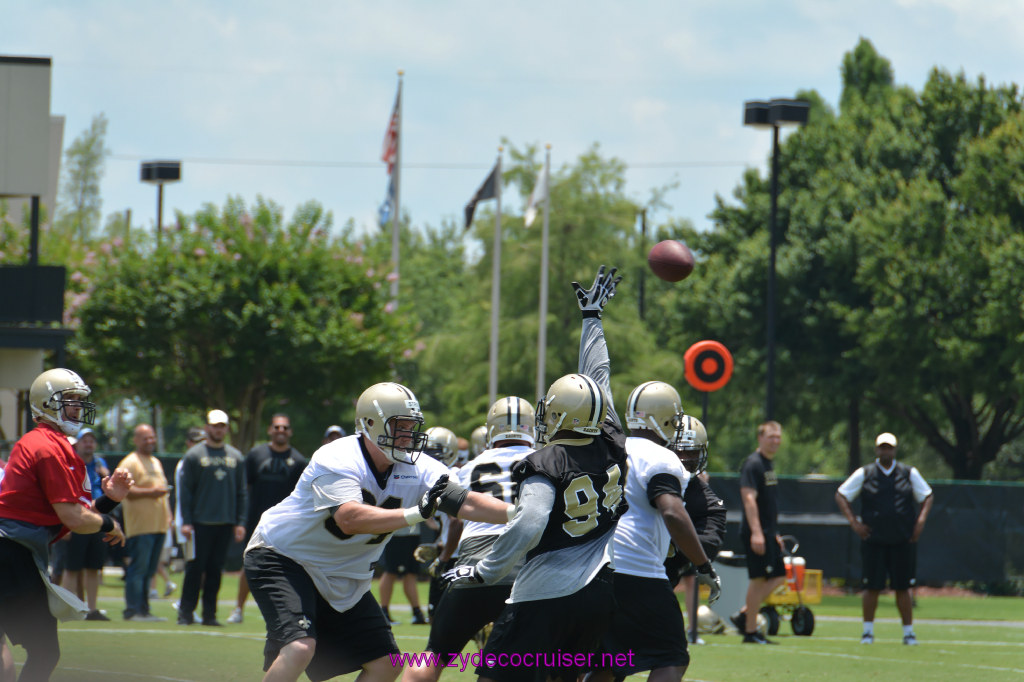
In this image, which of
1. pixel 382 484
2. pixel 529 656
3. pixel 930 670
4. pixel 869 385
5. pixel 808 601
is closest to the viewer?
pixel 529 656

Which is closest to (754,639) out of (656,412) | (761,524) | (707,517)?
(761,524)

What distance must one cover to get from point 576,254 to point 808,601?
20.7 meters

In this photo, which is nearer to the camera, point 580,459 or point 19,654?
point 580,459

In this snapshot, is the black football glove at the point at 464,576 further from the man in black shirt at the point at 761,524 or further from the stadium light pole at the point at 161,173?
the stadium light pole at the point at 161,173

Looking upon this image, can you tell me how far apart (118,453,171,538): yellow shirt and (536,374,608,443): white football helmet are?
9232mm

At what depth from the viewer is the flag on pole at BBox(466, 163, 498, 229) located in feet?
99.9

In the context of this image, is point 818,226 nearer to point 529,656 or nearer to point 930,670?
point 930,670

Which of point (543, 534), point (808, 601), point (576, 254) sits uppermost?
point (576, 254)

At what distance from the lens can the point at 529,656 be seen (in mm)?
5629

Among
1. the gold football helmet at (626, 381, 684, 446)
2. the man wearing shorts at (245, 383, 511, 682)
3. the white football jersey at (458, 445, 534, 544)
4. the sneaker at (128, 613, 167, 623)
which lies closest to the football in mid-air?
the white football jersey at (458, 445, 534, 544)

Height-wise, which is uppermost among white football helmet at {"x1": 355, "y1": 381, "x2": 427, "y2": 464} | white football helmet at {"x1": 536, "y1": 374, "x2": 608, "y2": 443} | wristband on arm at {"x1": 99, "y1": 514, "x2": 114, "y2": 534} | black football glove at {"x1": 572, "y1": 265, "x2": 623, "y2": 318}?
black football glove at {"x1": 572, "y1": 265, "x2": 623, "y2": 318}

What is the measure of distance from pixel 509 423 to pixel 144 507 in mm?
6924

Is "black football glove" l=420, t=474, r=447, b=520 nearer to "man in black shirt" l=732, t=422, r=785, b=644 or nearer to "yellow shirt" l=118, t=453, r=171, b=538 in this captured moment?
"man in black shirt" l=732, t=422, r=785, b=644

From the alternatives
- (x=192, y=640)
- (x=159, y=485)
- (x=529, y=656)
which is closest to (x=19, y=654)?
(x=192, y=640)
